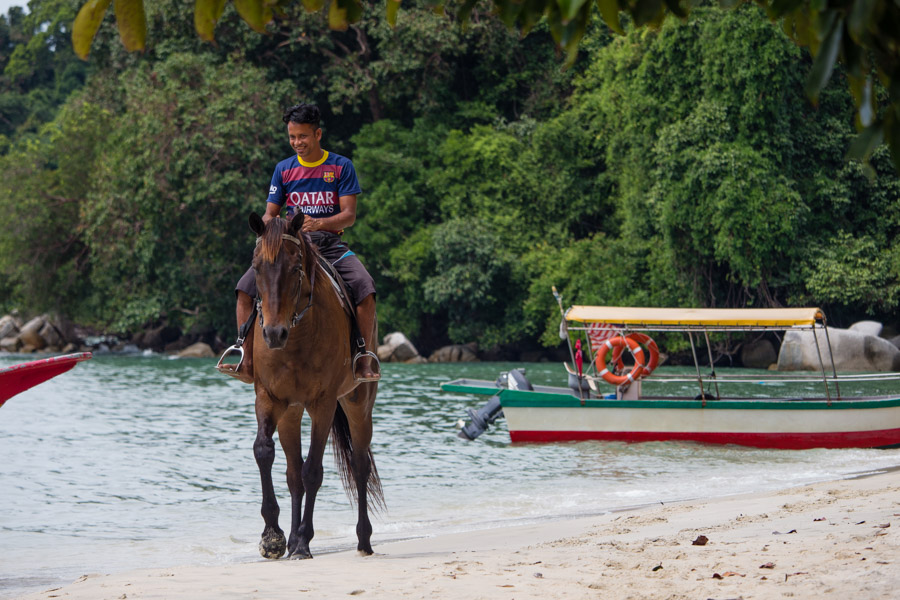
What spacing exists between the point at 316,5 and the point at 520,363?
3585 centimetres

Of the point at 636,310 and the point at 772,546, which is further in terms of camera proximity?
the point at 636,310

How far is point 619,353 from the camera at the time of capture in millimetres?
17953

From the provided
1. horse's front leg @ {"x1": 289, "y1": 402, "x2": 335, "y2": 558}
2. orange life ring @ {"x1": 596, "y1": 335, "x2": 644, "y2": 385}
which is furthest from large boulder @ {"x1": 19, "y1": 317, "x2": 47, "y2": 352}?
horse's front leg @ {"x1": 289, "y1": 402, "x2": 335, "y2": 558}

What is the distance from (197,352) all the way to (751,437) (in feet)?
99.6

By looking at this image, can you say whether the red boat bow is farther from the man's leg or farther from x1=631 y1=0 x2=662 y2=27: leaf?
x1=631 y1=0 x2=662 y2=27: leaf

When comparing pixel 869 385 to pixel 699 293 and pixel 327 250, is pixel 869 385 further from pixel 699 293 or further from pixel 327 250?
pixel 327 250

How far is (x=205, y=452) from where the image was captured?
15.7m

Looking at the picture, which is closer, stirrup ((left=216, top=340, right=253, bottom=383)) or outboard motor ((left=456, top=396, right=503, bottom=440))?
stirrup ((left=216, top=340, right=253, bottom=383))

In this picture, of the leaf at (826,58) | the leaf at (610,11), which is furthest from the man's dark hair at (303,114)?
the leaf at (826,58)

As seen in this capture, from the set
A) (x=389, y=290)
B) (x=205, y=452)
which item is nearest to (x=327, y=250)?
(x=205, y=452)

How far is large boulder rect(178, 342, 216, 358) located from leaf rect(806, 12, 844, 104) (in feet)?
136

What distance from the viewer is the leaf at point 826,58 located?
2.55 metres

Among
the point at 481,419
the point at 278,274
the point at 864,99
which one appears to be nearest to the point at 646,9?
the point at 864,99

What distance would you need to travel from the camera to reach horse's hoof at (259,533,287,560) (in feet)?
23.5
